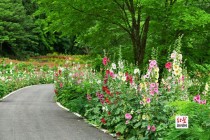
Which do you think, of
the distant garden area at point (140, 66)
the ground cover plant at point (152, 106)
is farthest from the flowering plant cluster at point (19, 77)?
the ground cover plant at point (152, 106)

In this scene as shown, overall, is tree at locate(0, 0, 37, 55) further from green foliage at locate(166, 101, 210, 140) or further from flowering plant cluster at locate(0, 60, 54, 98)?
green foliage at locate(166, 101, 210, 140)

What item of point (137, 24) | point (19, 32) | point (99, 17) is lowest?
point (137, 24)

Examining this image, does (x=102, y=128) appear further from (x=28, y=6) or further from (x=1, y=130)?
(x=28, y=6)

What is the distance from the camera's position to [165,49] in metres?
14.2

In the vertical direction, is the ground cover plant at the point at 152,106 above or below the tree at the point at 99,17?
below

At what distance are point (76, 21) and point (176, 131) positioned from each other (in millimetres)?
9863

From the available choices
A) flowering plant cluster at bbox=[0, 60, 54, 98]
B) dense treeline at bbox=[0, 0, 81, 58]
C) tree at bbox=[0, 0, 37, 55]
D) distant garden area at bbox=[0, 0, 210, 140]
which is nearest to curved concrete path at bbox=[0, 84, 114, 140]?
distant garden area at bbox=[0, 0, 210, 140]

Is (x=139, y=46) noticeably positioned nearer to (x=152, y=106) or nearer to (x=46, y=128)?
(x=46, y=128)

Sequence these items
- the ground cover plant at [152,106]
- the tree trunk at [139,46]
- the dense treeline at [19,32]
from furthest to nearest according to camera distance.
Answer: the dense treeline at [19,32] → the tree trunk at [139,46] → the ground cover plant at [152,106]

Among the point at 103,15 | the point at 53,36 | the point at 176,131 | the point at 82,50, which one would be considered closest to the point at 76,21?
the point at 103,15

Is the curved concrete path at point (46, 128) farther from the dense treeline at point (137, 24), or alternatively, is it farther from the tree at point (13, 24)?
the tree at point (13, 24)

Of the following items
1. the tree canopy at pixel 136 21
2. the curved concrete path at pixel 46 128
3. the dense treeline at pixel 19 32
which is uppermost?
the dense treeline at pixel 19 32

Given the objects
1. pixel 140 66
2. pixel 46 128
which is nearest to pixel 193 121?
pixel 46 128

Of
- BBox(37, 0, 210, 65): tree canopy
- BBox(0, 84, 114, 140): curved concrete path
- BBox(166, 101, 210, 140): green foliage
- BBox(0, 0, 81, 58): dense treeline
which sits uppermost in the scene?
BBox(0, 0, 81, 58): dense treeline
